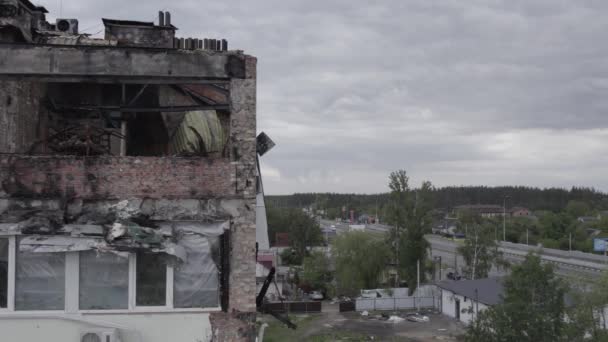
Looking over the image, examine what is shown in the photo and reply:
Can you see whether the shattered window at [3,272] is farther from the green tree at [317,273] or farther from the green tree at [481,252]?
the green tree at [481,252]

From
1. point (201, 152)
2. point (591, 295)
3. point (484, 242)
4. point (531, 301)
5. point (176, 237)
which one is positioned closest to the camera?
point (176, 237)

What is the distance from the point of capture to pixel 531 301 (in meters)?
15.8

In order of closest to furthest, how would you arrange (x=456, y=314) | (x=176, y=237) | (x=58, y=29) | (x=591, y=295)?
(x=176, y=237) → (x=58, y=29) → (x=591, y=295) → (x=456, y=314)

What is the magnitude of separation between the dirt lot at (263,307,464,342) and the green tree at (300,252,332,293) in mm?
9809

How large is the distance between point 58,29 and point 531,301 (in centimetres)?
1552

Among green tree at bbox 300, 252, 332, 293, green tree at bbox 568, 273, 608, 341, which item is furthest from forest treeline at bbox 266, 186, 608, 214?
green tree at bbox 568, 273, 608, 341

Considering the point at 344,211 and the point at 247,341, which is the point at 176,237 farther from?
the point at 344,211

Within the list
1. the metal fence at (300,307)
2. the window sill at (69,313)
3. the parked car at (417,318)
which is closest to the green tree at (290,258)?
the metal fence at (300,307)

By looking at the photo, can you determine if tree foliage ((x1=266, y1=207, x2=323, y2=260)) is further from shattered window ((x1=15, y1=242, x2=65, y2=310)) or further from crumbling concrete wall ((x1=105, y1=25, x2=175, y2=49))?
shattered window ((x1=15, y1=242, x2=65, y2=310))

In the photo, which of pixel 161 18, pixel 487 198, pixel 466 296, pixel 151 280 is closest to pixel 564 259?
pixel 466 296

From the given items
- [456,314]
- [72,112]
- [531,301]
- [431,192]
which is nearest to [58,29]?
[72,112]

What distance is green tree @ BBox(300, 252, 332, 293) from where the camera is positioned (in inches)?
1852

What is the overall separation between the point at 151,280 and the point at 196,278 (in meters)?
0.67

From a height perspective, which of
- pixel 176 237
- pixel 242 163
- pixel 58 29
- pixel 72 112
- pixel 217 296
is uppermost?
pixel 58 29
